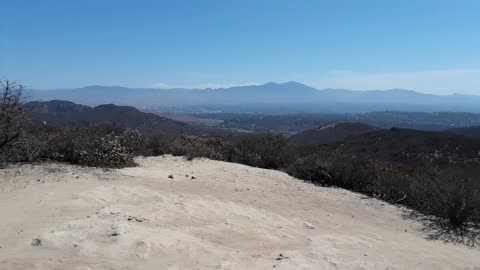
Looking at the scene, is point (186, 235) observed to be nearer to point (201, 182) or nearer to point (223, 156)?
point (201, 182)

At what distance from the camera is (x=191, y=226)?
6938mm

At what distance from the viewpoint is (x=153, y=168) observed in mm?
11984

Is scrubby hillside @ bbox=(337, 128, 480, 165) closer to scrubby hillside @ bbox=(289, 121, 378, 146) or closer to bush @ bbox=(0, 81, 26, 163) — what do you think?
scrubby hillside @ bbox=(289, 121, 378, 146)

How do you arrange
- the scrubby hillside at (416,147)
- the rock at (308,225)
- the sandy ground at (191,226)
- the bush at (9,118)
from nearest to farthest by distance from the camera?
the sandy ground at (191,226)
the rock at (308,225)
the bush at (9,118)
the scrubby hillside at (416,147)

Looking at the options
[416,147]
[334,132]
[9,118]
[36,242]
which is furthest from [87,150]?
[334,132]

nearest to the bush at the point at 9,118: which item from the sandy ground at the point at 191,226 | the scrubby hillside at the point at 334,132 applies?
the sandy ground at the point at 191,226

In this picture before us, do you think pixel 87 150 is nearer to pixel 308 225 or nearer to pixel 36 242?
pixel 36 242

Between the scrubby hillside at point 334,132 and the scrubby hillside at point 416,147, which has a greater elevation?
the scrubby hillside at point 416,147

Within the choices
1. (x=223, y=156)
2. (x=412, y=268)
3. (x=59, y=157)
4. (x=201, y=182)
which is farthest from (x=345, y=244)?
(x=223, y=156)

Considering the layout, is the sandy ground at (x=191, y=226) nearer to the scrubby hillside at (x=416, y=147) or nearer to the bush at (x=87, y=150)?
the bush at (x=87, y=150)

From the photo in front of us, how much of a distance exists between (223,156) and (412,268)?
9455 millimetres

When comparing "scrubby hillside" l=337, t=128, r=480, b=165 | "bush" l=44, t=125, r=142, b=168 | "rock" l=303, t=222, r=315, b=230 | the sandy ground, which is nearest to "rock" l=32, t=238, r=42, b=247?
the sandy ground

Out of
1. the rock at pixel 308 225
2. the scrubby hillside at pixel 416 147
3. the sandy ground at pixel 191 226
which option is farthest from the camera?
the scrubby hillside at pixel 416 147

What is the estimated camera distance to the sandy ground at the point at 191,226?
554cm
